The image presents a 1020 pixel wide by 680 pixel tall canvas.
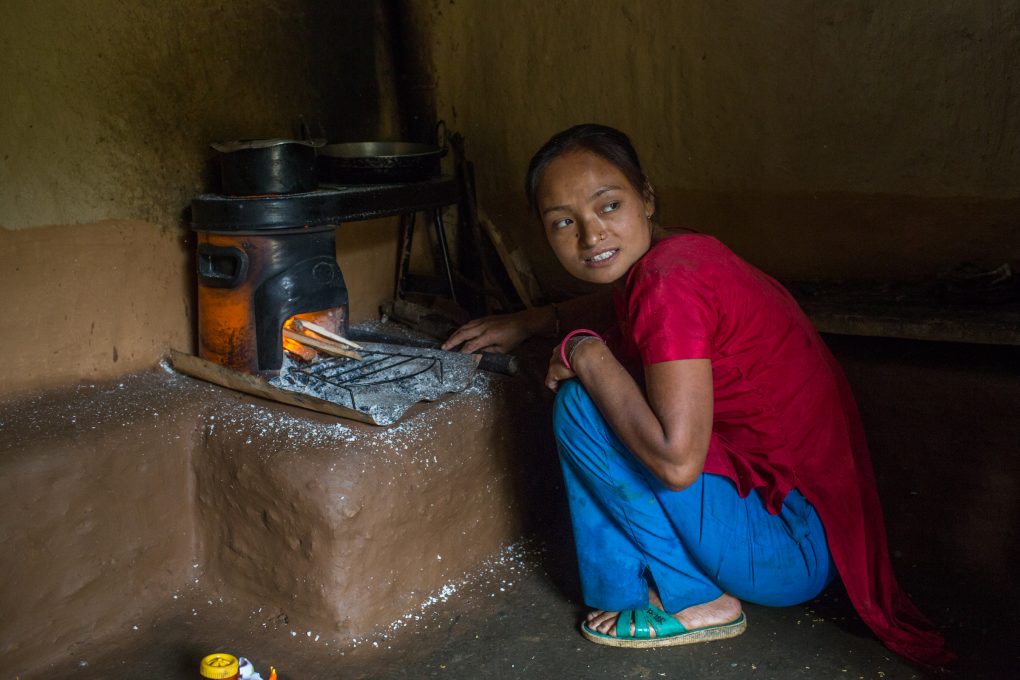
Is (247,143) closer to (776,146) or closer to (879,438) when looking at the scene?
(776,146)

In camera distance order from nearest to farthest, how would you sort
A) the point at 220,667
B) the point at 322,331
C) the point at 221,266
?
the point at 220,667 < the point at 221,266 < the point at 322,331

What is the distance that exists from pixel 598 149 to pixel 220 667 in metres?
1.25

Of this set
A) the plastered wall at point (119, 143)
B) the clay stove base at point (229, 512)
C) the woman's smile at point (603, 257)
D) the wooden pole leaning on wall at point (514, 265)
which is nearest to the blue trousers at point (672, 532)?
the woman's smile at point (603, 257)

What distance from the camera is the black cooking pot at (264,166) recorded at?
7.77ft

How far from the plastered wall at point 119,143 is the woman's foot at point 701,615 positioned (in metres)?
1.45

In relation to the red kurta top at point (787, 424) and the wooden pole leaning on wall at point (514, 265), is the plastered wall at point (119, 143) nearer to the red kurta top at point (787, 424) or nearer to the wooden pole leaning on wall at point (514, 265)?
the wooden pole leaning on wall at point (514, 265)

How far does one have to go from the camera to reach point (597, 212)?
1.91 m

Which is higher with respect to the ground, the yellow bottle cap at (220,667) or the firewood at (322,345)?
the firewood at (322,345)

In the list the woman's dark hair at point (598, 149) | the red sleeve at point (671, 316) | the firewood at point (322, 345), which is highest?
the woman's dark hair at point (598, 149)

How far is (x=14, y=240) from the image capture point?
2.24 m

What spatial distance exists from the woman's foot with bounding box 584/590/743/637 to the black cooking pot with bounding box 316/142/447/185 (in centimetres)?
134

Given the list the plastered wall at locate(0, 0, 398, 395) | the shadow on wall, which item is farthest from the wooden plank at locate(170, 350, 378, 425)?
the shadow on wall

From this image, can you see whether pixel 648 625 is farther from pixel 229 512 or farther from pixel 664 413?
pixel 229 512

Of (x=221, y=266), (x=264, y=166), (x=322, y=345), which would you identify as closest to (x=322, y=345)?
(x=322, y=345)
